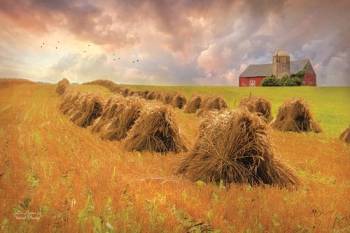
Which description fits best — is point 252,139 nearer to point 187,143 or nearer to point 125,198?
point 125,198

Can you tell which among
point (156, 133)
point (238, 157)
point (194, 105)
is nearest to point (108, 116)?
point (156, 133)

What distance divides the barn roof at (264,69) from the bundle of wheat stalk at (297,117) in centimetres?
7461

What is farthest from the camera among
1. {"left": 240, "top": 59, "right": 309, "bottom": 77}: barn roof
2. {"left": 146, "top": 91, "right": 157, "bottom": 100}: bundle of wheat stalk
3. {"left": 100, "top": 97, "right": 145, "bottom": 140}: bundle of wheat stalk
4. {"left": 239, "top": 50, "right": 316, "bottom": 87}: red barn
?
{"left": 239, "top": 50, "right": 316, "bottom": 87}: red barn

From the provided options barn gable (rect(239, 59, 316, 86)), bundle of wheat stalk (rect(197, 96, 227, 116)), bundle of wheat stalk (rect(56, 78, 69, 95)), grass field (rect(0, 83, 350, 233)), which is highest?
barn gable (rect(239, 59, 316, 86))

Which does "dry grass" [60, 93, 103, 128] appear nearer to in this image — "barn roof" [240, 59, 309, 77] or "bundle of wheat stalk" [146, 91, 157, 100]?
"bundle of wheat stalk" [146, 91, 157, 100]

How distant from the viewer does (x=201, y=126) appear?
9.32 meters

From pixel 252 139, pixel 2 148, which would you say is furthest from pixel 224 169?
pixel 2 148

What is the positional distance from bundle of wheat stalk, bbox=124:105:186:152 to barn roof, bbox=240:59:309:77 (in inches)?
3245

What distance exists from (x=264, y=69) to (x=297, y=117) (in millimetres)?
78723

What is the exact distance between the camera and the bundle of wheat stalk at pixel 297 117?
60.1 feet

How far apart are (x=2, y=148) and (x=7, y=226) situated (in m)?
5.79

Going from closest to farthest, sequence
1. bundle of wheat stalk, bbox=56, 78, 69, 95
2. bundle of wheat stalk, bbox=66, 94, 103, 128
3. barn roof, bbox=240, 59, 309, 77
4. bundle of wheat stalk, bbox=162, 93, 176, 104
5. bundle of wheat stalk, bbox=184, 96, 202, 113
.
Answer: bundle of wheat stalk, bbox=66, 94, 103, 128 → bundle of wheat stalk, bbox=184, 96, 202, 113 → bundle of wheat stalk, bbox=162, 93, 176, 104 → bundle of wheat stalk, bbox=56, 78, 69, 95 → barn roof, bbox=240, 59, 309, 77

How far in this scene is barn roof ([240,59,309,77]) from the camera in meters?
92.5

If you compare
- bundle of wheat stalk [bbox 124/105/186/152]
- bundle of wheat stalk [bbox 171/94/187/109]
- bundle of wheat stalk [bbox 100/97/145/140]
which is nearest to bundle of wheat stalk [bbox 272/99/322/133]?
bundle of wheat stalk [bbox 100/97/145/140]
